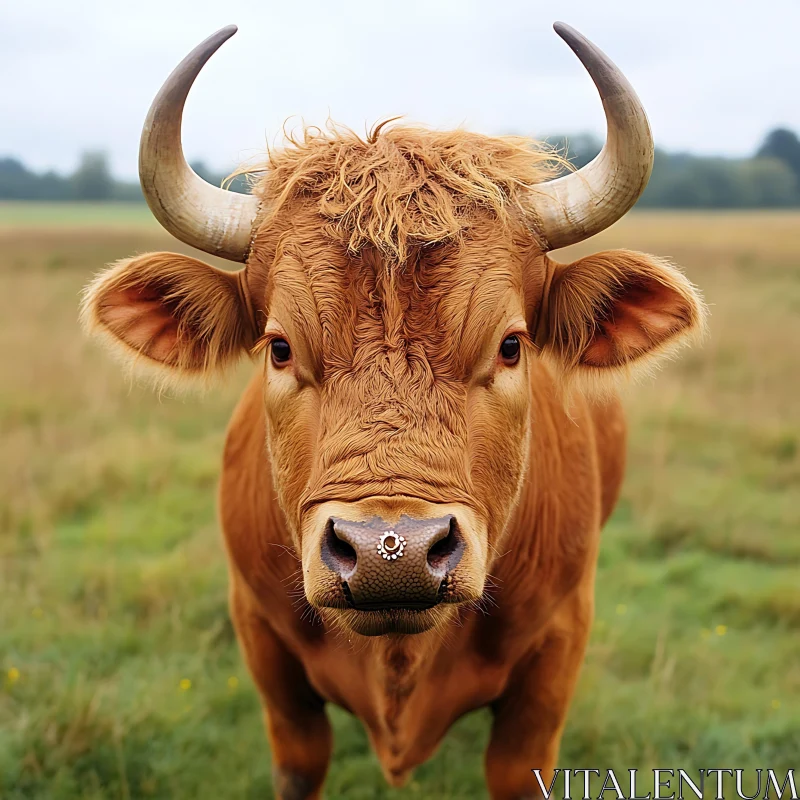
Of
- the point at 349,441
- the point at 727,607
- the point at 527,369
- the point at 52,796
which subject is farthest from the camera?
the point at 727,607

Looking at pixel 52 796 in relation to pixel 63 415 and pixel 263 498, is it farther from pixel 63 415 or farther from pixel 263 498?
pixel 63 415

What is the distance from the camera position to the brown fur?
98.4 inches

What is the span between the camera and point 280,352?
2.77 metres

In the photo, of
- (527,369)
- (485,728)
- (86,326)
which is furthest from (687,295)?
(485,728)

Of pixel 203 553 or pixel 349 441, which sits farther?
pixel 203 553

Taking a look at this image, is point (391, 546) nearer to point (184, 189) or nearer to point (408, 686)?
point (408, 686)

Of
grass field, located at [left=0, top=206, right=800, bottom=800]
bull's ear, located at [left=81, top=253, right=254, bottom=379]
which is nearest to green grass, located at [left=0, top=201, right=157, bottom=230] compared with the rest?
grass field, located at [left=0, top=206, right=800, bottom=800]

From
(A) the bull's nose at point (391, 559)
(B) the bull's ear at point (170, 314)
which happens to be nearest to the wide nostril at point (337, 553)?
(A) the bull's nose at point (391, 559)

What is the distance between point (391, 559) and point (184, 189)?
1.43 m

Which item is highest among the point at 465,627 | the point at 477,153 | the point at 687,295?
the point at 477,153

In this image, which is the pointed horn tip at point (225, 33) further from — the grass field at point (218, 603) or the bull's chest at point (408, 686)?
the grass field at point (218, 603)

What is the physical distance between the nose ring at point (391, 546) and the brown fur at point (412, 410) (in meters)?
0.09

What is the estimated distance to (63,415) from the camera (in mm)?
8695

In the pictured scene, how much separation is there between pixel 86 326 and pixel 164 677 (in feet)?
7.65
